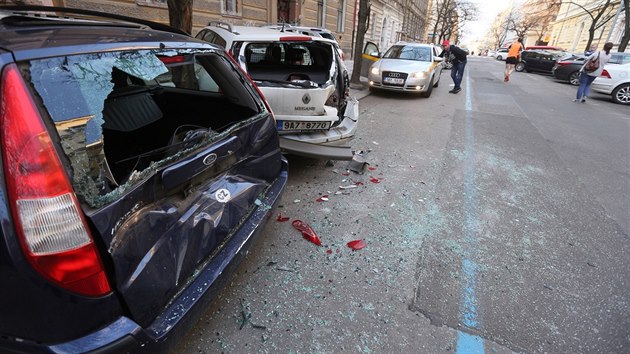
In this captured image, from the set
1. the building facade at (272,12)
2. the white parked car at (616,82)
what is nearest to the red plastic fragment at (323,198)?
the building facade at (272,12)

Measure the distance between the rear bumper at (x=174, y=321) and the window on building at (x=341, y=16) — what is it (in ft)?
65.4

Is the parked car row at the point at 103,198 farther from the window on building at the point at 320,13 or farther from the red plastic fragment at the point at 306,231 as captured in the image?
the window on building at the point at 320,13

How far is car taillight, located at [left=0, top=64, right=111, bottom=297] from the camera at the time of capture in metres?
1.10

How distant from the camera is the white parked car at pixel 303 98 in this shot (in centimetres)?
373

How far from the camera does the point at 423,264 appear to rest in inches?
108

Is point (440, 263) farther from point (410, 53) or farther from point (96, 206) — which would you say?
point (410, 53)

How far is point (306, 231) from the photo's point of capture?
3.07 metres

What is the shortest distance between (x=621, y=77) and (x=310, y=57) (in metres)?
12.6

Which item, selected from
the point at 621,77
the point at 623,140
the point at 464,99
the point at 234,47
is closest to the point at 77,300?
the point at 234,47

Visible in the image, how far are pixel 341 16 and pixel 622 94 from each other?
1403 centimetres

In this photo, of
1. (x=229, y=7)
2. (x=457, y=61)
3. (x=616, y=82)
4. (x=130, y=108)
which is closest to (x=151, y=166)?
(x=130, y=108)

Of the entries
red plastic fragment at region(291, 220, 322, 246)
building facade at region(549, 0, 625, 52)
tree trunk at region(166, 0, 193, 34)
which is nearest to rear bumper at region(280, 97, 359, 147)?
red plastic fragment at region(291, 220, 322, 246)

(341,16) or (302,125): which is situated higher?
(341,16)

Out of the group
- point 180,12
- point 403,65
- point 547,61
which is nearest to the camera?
point 180,12
